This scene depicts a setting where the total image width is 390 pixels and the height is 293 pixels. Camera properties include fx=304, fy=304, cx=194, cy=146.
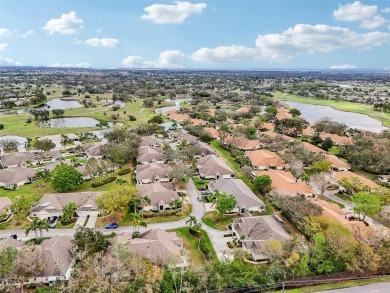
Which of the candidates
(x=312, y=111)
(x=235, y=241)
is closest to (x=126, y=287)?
(x=235, y=241)

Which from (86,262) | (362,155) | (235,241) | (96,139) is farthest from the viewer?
(96,139)

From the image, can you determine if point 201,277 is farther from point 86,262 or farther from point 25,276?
point 25,276

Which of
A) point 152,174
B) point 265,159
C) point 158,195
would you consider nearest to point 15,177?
point 152,174

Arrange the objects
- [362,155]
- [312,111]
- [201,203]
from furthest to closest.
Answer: [312,111] → [362,155] → [201,203]

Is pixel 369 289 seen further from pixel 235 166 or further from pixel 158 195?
pixel 235 166

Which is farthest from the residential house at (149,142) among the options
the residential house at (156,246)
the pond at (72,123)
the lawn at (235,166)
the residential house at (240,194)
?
the residential house at (156,246)

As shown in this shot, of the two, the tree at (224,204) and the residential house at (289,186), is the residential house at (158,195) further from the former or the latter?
the residential house at (289,186)
